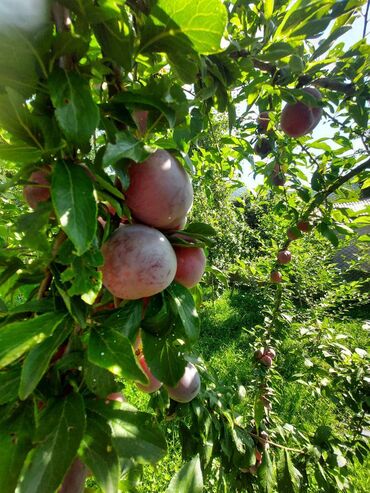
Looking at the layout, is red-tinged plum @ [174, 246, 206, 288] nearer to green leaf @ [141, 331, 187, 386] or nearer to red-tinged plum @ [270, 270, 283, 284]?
green leaf @ [141, 331, 187, 386]

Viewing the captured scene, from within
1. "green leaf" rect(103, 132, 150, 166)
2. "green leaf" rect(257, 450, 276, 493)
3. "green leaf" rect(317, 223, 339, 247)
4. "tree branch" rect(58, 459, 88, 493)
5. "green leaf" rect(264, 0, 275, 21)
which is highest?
"green leaf" rect(264, 0, 275, 21)

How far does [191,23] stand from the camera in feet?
1.44

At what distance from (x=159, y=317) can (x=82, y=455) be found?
209 mm

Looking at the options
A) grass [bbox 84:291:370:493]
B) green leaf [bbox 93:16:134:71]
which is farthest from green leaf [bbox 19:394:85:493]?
grass [bbox 84:291:370:493]

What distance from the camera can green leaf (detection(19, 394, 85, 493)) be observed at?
399mm

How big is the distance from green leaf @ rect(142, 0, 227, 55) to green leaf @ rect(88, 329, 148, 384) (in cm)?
39

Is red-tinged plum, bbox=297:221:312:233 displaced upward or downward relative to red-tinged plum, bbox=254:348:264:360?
upward

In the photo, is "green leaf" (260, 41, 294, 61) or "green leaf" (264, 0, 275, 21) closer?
"green leaf" (260, 41, 294, 61)

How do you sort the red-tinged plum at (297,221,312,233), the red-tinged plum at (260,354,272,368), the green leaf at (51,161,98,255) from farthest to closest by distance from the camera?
the red-tinged plum at (260,354,272,368), the red-tinged plum at (297,221,312,233), the green leaf at (51,161,98,255)

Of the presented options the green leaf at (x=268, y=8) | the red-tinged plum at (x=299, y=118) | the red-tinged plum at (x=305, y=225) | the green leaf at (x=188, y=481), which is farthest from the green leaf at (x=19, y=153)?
the red-tinged plum at (x=305, y=225)

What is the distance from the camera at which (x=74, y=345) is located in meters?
0.54

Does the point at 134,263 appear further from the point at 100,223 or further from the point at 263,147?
the point at 263,147

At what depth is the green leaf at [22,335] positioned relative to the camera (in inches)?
15.8

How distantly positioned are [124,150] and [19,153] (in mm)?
134
